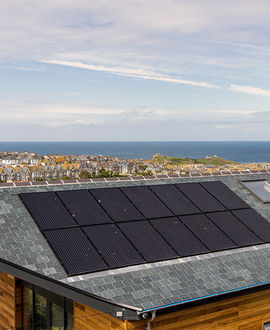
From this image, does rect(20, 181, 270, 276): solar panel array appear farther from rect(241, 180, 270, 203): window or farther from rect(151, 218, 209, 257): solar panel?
rect(241, 180, 270, 203): window

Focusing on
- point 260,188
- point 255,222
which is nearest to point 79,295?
point 255,222

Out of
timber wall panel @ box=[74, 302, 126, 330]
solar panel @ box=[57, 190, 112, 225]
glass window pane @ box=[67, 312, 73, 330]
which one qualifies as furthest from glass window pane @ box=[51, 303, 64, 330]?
solar panel @ box=[57, 190, 112, 225]

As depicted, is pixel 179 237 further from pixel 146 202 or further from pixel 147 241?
pixel 146 202

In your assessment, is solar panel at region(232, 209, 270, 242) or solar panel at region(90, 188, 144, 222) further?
solar panel at region(232, 209, 270, 242)

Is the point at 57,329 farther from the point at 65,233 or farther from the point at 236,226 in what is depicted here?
the point at 236,226

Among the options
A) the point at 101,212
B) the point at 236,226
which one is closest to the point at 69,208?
the point at 101,212
